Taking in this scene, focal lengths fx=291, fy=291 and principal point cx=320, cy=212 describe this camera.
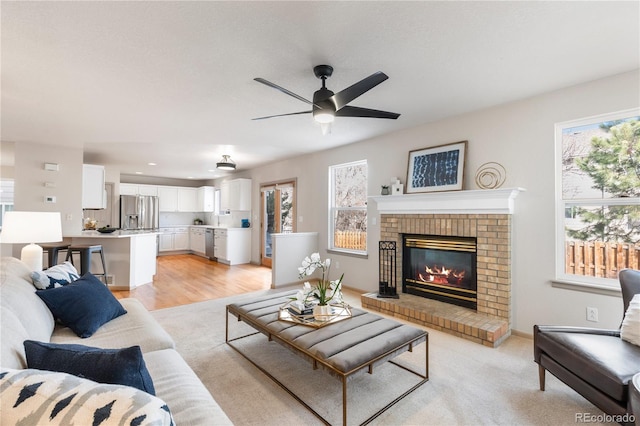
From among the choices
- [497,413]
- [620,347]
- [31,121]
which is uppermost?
[31,121]

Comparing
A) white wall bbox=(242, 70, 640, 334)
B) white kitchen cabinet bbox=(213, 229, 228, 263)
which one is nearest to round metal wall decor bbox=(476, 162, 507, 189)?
white wall bbox=(242, 70, 640, 334)

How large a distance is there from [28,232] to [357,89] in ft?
10.3

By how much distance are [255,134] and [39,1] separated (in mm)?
2794

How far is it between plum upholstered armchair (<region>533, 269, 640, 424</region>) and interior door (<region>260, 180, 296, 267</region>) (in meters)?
4.90

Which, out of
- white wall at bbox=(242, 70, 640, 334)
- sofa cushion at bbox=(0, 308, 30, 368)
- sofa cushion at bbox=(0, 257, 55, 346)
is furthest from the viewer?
white wall at bbox=(242, 70, 640, 334)

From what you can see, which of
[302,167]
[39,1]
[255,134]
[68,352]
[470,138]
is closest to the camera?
[68,352]

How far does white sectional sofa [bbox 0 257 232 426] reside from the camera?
2.38 ft

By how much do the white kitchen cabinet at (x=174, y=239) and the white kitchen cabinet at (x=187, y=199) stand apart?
66 cm

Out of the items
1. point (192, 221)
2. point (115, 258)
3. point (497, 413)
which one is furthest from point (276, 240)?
point (192, 221)

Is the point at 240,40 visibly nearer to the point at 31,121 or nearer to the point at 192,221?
the point at 31,121

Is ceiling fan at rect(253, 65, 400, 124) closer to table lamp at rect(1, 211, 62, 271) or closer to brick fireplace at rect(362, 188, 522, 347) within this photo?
brick fireplace at rect(362, 188, 522, 347)

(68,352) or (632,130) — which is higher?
(632,130)

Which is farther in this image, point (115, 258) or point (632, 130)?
point (115, 258)

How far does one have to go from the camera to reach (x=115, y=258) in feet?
16.5
